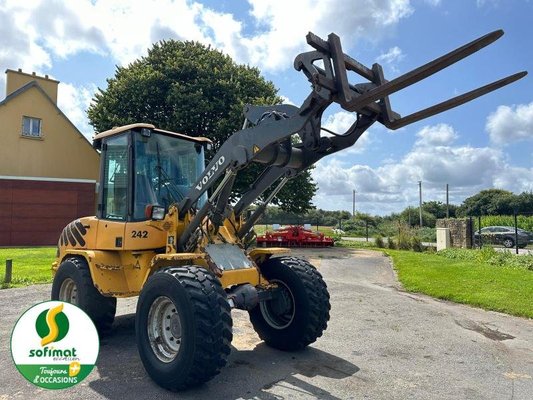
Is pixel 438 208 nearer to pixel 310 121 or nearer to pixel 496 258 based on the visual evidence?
pixel 496 258

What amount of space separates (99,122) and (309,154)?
18.4 metres

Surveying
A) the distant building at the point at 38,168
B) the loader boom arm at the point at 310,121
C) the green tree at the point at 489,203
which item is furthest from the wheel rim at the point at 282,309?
the green tree at the point at 489,203

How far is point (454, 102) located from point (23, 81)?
91.3 feet

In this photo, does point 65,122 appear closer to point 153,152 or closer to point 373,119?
point 153,152

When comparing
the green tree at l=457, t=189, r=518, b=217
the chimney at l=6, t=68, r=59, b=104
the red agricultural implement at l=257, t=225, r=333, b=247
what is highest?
the chimney at l=6, t=68, r=59, b=104

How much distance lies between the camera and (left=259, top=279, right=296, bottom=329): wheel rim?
5.71 meters

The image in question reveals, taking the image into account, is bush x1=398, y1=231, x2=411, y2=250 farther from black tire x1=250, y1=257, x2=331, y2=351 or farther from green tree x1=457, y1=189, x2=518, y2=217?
green tree x1=457, y1=189, x2=518, y2=217

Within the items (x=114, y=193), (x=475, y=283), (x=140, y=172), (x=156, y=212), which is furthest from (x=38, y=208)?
(x=475, y=283)

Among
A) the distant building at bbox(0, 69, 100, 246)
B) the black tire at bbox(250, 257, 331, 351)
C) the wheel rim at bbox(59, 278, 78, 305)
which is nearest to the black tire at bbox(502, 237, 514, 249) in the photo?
the distant building at bbox(0, 69, 100, 246)

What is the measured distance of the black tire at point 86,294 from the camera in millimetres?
5715

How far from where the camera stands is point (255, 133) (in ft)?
15.2

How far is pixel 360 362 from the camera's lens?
5.35 m

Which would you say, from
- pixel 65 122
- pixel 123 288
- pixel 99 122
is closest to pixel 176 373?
pixel 123 288

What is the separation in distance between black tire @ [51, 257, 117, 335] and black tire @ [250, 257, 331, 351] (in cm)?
202
